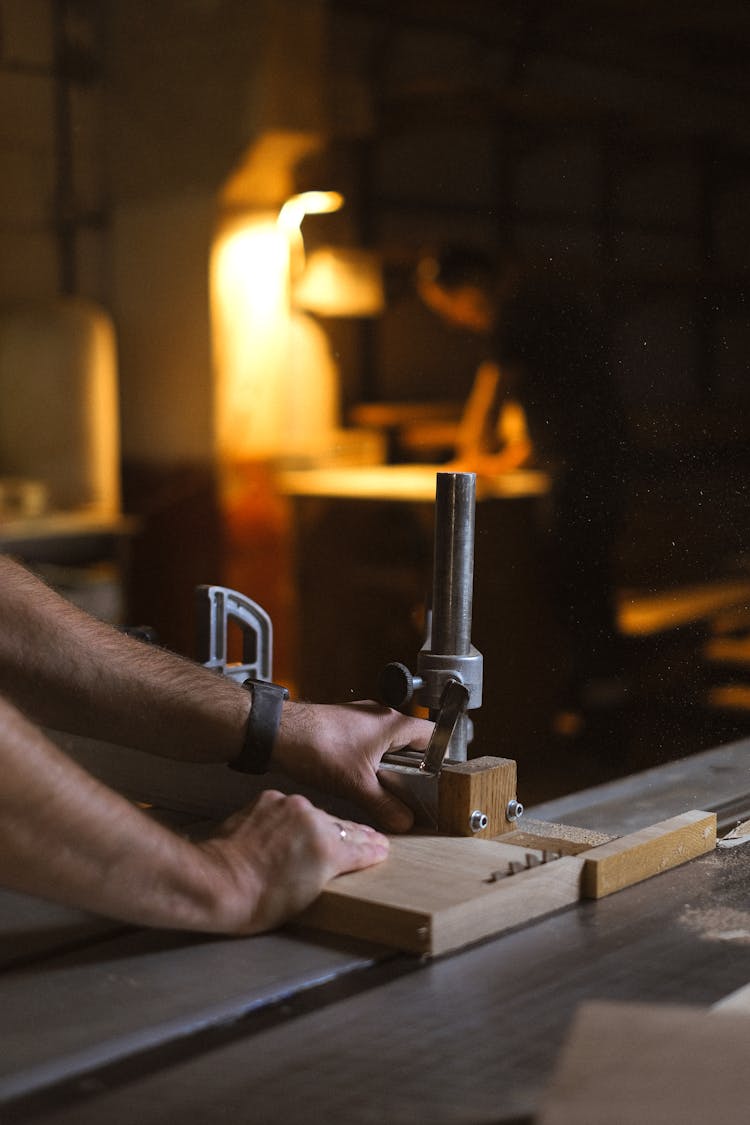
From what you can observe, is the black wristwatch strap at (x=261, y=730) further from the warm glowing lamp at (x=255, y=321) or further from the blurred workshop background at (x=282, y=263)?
the warm glowing lamp at (x=255, y=321)

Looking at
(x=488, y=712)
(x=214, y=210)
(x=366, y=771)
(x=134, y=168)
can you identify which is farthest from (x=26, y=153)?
(x=366, y=771)

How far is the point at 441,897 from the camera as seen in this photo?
0.96 m

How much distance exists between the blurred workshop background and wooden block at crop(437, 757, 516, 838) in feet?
7.86

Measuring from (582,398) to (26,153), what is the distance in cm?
368

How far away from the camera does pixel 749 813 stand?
1289 mm

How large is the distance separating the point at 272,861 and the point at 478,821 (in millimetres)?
195

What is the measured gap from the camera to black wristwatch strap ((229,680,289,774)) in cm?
117

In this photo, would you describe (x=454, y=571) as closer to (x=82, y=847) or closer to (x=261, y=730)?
(x=261, y=730)

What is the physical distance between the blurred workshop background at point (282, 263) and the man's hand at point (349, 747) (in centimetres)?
235

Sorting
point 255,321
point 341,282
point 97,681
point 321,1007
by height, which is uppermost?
point 341,282

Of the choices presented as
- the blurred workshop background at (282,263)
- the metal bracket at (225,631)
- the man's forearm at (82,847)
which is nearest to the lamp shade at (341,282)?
the blurred workshop background at (282,263)

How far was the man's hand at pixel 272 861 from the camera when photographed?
3.09 ft

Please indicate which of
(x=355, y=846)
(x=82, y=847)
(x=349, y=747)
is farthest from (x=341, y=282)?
(x=82, y=847)

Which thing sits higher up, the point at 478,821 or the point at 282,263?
the point at 282,263
